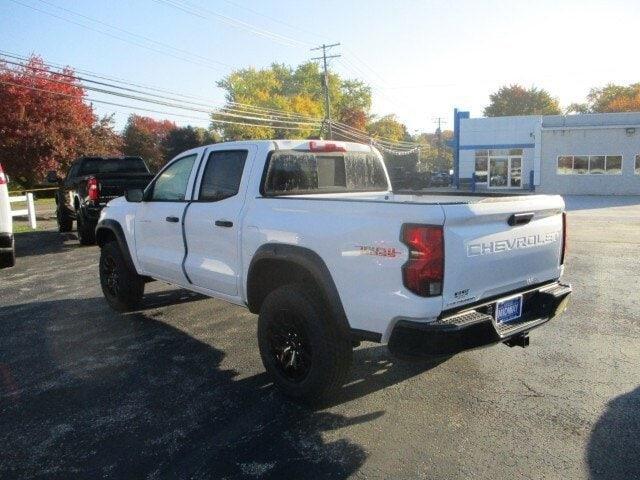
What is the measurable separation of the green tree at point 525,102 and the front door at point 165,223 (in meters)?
80.2

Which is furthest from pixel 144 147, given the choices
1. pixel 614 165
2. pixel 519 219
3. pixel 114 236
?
pixel 519 219

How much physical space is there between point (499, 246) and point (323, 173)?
1.97 metres

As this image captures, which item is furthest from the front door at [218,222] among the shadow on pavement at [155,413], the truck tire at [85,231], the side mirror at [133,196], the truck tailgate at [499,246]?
the truck tire at [85,231]

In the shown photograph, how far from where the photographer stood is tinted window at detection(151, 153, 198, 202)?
497cm

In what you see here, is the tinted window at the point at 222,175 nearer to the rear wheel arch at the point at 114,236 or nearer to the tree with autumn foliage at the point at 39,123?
the rear wheel arch at the point at 114,236

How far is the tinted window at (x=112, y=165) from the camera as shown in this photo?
12355 millimetres

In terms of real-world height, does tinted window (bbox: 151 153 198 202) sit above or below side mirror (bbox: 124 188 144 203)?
above

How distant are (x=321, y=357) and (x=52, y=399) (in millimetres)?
2178

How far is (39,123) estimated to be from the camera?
22.4m

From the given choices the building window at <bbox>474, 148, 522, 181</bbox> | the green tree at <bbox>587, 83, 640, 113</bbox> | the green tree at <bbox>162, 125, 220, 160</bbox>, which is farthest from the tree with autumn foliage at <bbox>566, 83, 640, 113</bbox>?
the green tree at <bbox>162, 125, 220, 160</bbox>

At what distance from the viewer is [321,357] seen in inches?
132

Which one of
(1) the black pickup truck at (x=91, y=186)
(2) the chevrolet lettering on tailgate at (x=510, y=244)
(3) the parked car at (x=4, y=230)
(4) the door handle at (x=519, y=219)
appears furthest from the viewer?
(1) the black pickup truck at (x=91, y=186)

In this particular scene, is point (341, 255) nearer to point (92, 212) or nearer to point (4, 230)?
point (4, 230)

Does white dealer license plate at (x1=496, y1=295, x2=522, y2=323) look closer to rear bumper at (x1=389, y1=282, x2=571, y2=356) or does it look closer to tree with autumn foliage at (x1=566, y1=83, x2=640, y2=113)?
rear bumper at (x1=389, y1=282, x2=571, y2=356)
